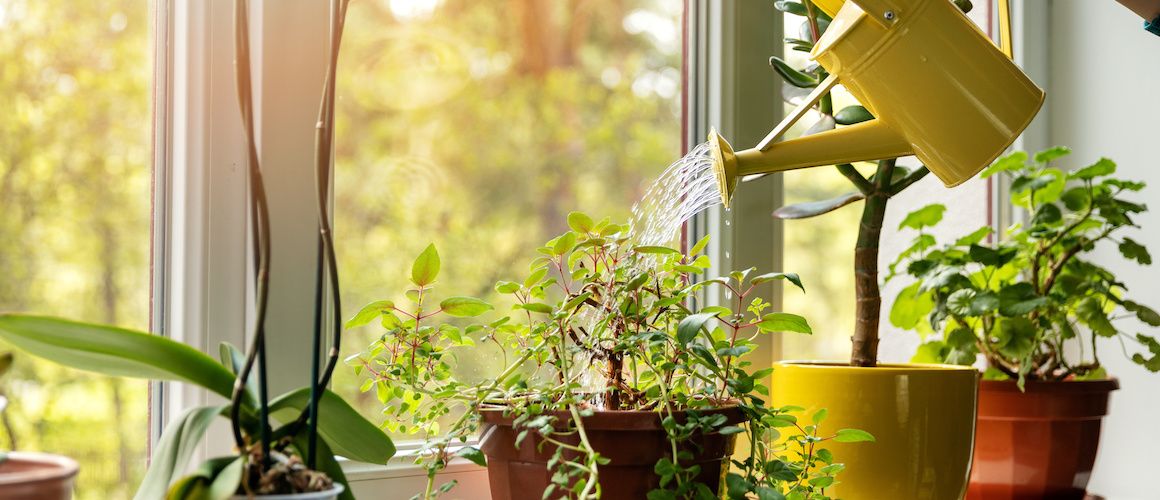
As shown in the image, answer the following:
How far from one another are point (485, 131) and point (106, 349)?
55cm

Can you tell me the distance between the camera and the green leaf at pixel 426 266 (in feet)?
2.93

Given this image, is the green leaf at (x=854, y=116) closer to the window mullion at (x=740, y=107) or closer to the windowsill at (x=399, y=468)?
the window mullion at (x=740, y=107)

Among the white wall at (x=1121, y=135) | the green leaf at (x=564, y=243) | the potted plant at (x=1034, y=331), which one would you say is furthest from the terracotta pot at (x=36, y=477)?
the white wall at (x=1121, y=135)

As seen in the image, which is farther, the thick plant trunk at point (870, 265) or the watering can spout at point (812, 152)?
the thick plant trunk at point (870, 265)

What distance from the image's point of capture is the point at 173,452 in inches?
26.4

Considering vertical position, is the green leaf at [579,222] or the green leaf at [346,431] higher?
the green leaf at [579,222]

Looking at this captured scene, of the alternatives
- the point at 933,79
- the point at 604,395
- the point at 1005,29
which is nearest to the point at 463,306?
the point at 604,395

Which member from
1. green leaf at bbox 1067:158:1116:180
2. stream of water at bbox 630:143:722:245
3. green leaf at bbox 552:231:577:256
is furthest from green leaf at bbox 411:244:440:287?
green leaf at bbox 1067:158:1116:180

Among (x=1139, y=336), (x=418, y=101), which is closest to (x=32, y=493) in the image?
(x=418, y=101)

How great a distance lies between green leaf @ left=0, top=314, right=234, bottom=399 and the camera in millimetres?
641

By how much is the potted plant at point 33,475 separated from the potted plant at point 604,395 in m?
0.29

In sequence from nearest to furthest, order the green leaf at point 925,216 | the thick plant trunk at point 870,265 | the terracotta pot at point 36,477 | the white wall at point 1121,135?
1. the terracotta pot at point 36,477
2. the thick plant trunk at point 870,265
3. the green leaf at point 925,216
4. the white wall at point 1121,135

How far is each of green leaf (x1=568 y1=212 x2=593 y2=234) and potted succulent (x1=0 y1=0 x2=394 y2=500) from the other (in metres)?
0.29

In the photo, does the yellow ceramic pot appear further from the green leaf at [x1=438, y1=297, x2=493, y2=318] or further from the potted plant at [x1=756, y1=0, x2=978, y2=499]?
the green leaf at [x1=438, y1=297, x2=493, y2=318]
